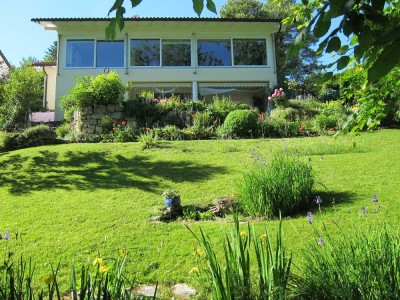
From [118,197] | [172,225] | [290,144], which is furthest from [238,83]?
[172,225]

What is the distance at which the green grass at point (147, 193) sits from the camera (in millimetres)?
5039

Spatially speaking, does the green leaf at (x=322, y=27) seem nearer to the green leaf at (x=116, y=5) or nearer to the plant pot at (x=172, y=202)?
the green leaf at (x=116, y=5)

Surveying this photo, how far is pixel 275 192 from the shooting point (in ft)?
20.1

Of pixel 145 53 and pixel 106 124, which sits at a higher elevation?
pixel 145 53

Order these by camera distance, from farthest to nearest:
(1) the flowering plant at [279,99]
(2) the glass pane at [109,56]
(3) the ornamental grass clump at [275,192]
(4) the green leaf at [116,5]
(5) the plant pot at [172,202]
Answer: (2) the glass pane at [109,56], (1) the flowering plant at [279,99], (5) the plant pot at [172,202], (3) the ornamental grass clump at [275,192], (4) the green leaf at [116,5]

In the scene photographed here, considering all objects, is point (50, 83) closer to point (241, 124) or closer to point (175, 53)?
point (175, 53)

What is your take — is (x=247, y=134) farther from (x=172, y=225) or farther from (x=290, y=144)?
(x=172, y=225)

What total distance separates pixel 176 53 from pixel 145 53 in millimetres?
1659

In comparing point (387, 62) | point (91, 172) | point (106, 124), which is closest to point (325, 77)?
point (387, 62)

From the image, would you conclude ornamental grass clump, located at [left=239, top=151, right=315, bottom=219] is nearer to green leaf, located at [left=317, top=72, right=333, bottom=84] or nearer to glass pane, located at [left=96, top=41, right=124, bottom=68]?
green leaf, located at [left=317, top=72, right=333, bottom=84]

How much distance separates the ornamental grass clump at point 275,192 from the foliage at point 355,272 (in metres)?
3.09

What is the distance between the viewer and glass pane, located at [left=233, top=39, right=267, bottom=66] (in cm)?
2180

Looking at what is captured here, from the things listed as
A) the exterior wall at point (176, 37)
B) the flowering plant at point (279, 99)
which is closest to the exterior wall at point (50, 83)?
the exterior wall at point (176, 37)

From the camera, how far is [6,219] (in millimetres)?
6594
